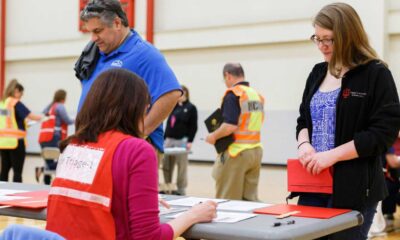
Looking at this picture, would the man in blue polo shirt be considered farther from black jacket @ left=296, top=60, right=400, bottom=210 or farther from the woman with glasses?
black jacket @ left=296, top=60, right=400, bottom=210

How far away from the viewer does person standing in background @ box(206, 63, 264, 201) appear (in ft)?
16.7

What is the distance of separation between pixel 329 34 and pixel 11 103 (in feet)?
20.5

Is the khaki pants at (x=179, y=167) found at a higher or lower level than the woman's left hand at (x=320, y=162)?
lower

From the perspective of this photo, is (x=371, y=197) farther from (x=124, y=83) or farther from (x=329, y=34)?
(x=124, y=83)

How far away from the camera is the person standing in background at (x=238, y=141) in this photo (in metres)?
5.09

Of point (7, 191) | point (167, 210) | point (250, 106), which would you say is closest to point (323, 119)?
point (167, 210)

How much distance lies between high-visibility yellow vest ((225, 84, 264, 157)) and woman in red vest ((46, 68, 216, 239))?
3.41 metres

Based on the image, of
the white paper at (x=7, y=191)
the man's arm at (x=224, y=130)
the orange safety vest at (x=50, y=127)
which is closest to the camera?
the white paper at (x=7, y=191)

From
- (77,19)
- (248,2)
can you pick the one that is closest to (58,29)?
(77,19)

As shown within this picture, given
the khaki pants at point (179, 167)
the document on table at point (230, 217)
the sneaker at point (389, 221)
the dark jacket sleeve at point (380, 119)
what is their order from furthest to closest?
the khaki pants at point (179, 167) < the sneaker at point (389, 221) < the dark jacket sleeve at point (380, 119) < the document on table at point (230, 217)

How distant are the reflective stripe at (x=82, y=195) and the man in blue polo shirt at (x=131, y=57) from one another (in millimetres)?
854

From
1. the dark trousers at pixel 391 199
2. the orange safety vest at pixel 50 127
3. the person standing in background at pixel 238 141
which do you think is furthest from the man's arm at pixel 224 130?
the orange safety vest at pixel 50 127

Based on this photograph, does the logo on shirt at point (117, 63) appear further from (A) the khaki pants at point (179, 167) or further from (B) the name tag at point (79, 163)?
(A) the khaki pants at point (179, 167)

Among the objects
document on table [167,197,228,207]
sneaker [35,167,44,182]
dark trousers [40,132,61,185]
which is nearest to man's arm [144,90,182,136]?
document on table [167,197,228,207]
